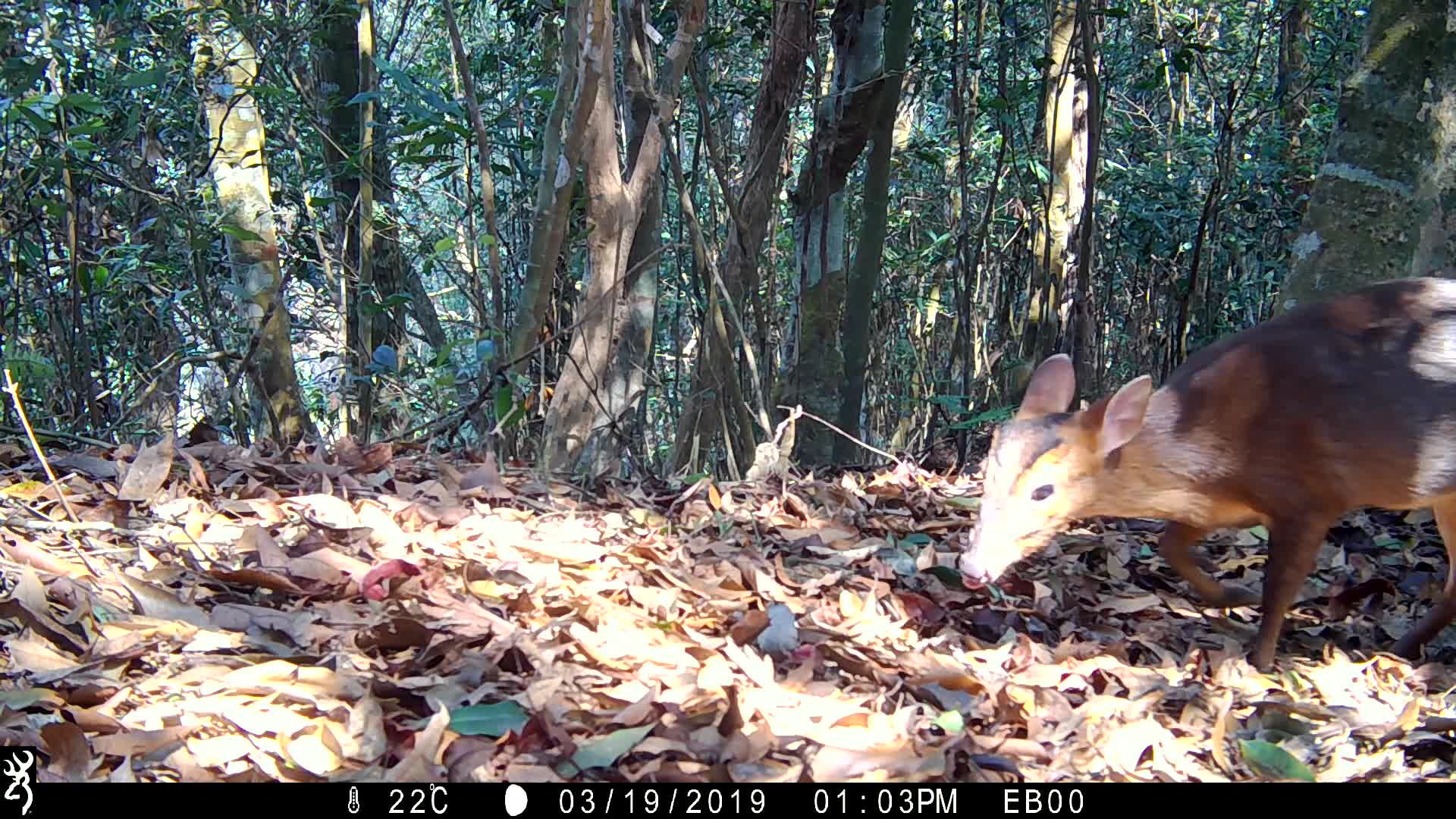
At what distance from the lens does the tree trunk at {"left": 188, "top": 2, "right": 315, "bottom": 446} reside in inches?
211

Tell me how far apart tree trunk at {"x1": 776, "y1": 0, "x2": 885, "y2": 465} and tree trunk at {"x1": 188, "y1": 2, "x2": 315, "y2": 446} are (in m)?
2.61

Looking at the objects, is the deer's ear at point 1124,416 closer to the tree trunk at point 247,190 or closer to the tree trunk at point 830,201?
the tree trunk at point 830,201

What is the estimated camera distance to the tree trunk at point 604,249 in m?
4.39

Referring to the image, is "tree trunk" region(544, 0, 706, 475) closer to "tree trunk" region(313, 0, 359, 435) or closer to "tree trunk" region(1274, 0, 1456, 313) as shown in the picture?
"tree trunk" region(313, 0, 359, 435)

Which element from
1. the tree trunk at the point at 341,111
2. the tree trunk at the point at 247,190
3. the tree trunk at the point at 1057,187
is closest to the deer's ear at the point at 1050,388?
the tree trunk at the point at 1057,187

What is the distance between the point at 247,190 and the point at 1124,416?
4.11 metres

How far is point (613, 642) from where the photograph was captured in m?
2.69
